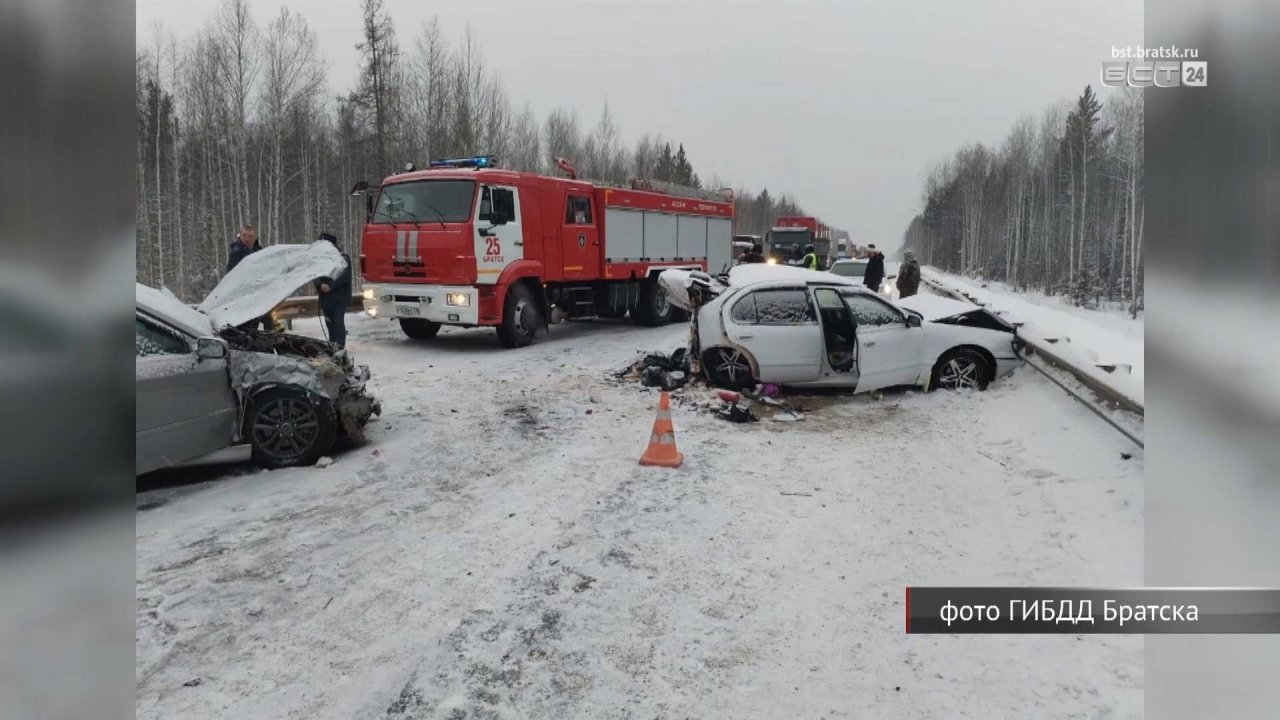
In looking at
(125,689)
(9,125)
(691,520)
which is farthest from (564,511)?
(9,125)

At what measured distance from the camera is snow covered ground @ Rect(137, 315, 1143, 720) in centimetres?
282

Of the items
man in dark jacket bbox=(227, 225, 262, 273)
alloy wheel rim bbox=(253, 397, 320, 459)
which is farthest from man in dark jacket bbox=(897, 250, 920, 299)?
alloy wheel rim bbox=(253, 397, 320, 459)

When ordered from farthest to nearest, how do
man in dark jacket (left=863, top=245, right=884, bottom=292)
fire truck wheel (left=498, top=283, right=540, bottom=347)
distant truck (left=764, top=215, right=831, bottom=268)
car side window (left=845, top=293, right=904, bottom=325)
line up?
distant truck (left=764, top=215, right=831, bottom=268)
man in dark jacket (left=863, top=245, right=884, bottom=292)
fire truck wheel (left=498, top=283, right=540, bottom=347)
car side window (left=845, top=293, right=904, bottom=325)

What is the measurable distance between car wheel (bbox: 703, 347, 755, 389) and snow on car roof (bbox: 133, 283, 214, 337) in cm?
501

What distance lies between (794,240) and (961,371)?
25270 millimetres

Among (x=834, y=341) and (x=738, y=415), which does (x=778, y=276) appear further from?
(x=738, y=415)

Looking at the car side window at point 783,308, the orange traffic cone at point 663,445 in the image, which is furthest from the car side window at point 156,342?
the car side window at point 783,308

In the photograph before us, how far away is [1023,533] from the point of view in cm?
438

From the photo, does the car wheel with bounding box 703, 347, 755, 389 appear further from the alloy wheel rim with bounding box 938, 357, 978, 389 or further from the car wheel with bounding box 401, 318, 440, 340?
the car wheel with bounding box 401, 318, 440, 340

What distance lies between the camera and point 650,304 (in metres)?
14.7

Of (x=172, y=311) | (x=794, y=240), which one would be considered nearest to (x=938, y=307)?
(x=172, y=311)

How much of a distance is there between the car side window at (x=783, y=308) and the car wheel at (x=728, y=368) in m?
0.48

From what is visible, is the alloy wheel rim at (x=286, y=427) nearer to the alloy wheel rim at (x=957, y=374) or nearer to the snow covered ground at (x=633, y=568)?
the snow covered ground at (x=633, y=568)

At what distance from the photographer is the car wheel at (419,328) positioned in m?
12.4
